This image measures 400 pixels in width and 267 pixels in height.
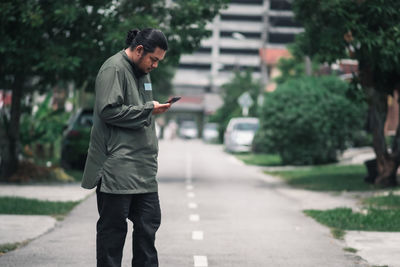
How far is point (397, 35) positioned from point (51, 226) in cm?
764

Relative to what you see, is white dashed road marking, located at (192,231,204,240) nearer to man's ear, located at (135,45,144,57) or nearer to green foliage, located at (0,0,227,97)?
man's ear, located at (135,45,144,57)

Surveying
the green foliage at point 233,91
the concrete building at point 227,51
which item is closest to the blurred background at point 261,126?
the green foliage at point 233,91

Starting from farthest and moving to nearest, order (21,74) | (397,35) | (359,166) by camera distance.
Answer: (359,166)
(21,74)
(397,35)

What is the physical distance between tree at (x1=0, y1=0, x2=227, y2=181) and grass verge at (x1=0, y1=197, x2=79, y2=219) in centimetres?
421

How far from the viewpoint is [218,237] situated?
10531mm

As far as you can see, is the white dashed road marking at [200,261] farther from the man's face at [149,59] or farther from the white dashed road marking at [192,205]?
the white dashed road marking at [192,205]

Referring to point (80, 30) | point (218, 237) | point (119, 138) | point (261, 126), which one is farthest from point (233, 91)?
point (119, 138)

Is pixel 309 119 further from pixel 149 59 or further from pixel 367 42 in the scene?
pixel 149 59

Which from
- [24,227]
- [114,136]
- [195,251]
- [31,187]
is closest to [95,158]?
[114,136]

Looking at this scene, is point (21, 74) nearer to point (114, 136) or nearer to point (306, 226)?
point (306, 226)

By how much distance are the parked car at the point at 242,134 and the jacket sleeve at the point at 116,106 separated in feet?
119

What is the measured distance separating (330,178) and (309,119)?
6.15m

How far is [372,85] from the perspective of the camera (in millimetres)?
18359

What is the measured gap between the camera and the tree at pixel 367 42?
53.4 ft
